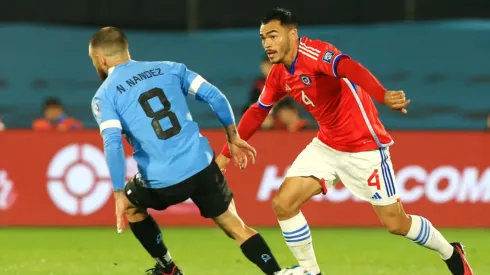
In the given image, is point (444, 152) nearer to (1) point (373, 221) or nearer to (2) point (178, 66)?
(1) point (373, 221)

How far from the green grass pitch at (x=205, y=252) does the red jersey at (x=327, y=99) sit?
1.33 meters

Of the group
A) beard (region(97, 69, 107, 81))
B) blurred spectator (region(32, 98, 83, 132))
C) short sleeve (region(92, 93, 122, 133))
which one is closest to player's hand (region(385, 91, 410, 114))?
short sleeve (region(92, 93, 122, 133))

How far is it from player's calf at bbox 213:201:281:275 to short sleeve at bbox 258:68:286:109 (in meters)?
1.05

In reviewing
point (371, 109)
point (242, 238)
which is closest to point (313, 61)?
point (371, 109)

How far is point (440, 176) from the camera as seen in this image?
12750 mm

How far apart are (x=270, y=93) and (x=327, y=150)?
0.58 metres

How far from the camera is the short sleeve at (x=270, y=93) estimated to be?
26.9ft

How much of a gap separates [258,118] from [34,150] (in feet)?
16.8

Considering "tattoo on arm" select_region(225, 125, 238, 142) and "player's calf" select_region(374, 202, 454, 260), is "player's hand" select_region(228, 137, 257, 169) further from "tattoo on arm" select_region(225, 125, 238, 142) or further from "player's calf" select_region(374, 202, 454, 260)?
"player's calf" select_region(374, 202, 454, 260)

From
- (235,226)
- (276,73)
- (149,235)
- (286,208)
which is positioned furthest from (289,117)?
(235,226)

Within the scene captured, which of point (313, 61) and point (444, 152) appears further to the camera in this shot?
point (444, 152)

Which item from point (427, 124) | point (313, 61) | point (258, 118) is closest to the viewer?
point (313, 61)

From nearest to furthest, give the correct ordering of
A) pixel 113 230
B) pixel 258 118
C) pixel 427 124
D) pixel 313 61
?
pixel 313 61, pixel 258 118, pixel 113 230, pixel 427 124

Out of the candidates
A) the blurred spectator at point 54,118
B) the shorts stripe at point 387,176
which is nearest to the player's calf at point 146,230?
the shorts stripe at point 387,176
